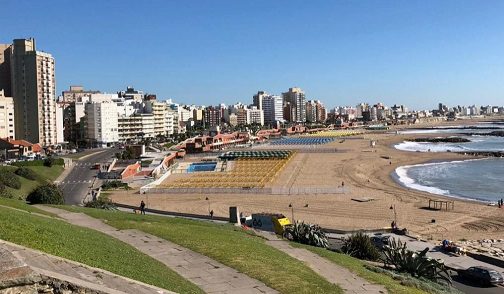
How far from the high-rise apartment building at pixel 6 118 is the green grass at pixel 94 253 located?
8325cm

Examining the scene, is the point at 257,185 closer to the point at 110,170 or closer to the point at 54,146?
→ the point at 110,170

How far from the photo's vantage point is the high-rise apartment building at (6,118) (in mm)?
86062

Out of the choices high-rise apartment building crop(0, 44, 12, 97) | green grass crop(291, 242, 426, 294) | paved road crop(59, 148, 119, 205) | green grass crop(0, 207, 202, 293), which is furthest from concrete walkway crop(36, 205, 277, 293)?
high-rise apartment building crop(0, 44, 12, 97)

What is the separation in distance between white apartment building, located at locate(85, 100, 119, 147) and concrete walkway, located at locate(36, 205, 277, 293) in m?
94.6

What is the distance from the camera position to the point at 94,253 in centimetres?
1048

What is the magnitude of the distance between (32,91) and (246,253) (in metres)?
89.7

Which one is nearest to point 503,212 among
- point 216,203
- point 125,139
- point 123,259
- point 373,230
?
point 373,230

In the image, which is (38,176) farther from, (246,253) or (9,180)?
(246,253)

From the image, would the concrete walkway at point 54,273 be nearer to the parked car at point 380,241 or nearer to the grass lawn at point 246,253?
the grass lawn at point 246,253

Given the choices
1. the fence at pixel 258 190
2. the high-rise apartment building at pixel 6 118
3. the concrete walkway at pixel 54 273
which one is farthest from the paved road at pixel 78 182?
the concrete walkway at pixel 54 273

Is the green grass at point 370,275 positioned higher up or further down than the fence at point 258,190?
higher up

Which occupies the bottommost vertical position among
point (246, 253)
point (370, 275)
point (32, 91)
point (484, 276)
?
point (484, 276)

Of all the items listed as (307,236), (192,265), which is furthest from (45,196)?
(192,265)

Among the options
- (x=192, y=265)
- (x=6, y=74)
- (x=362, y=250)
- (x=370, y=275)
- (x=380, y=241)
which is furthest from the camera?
(x=6, y=74)
